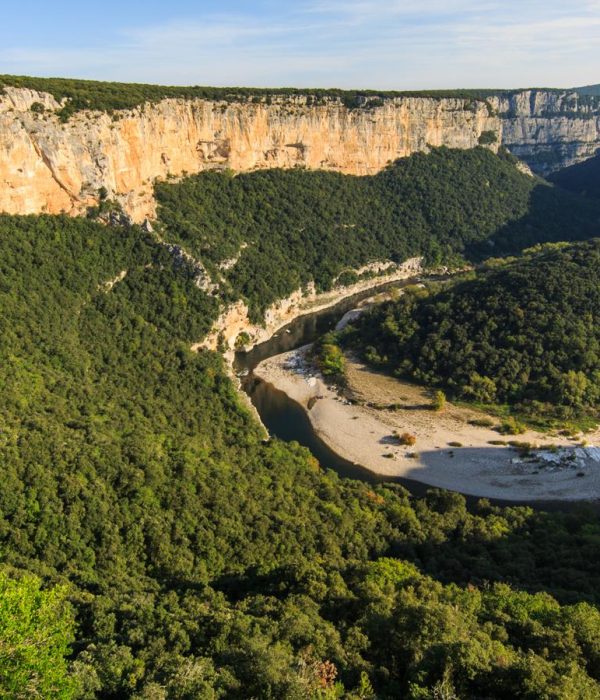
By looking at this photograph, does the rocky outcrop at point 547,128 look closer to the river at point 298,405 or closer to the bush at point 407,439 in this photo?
the river at point 298,405

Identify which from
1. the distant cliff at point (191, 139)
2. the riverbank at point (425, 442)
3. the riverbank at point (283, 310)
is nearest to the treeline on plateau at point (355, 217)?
the riverbank at point (283, 310)

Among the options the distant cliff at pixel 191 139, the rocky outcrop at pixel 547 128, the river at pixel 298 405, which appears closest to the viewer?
the river at pixel 298 405

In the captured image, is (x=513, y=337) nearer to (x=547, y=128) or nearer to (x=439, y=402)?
(x=439, y=402)

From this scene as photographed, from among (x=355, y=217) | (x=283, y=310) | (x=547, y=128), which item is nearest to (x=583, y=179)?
(x=547, y=128)

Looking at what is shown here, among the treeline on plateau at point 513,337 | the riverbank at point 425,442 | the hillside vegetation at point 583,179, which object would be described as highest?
the hillside vegetation at point 583,179

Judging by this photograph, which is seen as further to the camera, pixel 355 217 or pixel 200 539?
pixel 355 217
